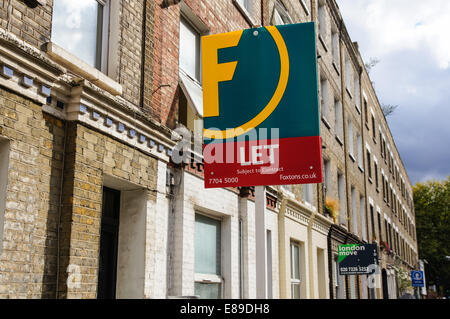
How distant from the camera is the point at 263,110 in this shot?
560cm

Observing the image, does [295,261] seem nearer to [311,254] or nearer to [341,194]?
[311,254]

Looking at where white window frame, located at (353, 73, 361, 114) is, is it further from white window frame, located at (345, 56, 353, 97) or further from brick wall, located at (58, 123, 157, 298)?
brick wall, located at (58, 123, 157, 298)

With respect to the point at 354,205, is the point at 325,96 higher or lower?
higher

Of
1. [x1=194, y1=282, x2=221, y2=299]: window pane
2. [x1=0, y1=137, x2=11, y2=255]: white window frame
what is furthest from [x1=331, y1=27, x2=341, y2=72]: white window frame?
[x1=0, y1=137, x2=11, y2=255]: white window frame

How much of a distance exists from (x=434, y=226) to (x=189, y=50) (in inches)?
2133

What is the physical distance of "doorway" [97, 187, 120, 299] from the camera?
7.39 m

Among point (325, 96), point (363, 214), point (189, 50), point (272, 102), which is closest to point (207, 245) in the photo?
point (189, 50)

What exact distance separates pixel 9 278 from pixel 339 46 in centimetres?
2009

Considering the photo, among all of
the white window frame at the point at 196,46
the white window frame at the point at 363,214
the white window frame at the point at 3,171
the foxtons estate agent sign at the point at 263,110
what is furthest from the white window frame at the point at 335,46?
the white window frame at the point at 3,171

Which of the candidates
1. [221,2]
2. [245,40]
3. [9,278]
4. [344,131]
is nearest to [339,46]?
[344,131]

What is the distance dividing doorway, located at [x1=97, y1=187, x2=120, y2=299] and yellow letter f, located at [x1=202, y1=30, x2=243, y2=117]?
228cm

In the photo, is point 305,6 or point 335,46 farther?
point 335,46

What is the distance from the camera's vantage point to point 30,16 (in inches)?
228

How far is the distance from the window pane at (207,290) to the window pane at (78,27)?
4.00 meters
